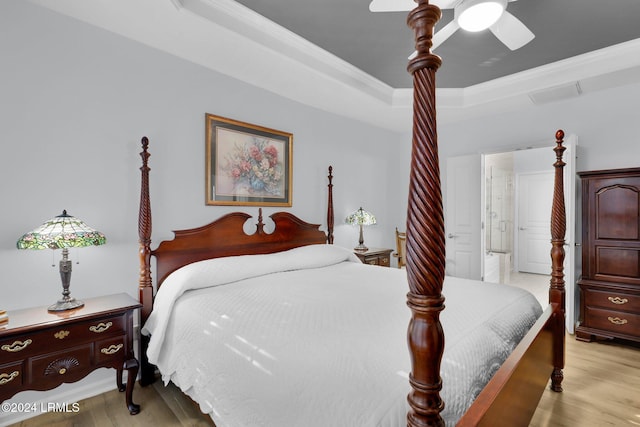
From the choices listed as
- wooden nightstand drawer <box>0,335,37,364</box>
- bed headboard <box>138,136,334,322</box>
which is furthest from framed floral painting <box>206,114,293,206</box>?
wooden nightstand drawer <box>0,335,37,364</box>

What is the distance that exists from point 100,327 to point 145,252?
56 centimetres

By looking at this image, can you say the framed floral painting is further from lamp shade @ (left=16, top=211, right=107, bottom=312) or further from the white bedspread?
lamp shade @ (left=16, top=211, right=107, bottom=312)

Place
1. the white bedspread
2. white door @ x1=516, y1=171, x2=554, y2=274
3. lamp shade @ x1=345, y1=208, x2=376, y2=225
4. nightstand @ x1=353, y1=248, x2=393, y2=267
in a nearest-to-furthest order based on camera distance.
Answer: the white bedspread < nightstand @ x1=353, y1=248, x2=393, y2=267 < lamp shade @ x1=345, y1=208, x2=376, y2=225 < white door @ x1=516, y1=171, x2=554, y2=274

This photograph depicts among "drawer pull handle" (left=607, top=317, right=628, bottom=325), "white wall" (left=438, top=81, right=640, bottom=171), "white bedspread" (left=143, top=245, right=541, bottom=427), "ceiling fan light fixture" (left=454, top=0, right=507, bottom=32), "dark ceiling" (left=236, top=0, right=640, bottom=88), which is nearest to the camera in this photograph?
"white bedspread" (left=143, top=245, right=541, bottom=427)

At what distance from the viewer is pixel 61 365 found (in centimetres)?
170

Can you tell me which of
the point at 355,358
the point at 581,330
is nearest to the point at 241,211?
the point at 355,358

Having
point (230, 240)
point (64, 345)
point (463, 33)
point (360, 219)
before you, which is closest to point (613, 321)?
point (360, 219)

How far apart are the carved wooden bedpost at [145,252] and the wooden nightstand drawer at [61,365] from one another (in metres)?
0.46

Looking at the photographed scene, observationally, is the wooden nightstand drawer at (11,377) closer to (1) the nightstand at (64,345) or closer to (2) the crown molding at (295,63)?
(1) the nightstand at (64,345)

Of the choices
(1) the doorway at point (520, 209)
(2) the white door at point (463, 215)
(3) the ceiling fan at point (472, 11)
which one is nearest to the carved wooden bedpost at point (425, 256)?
(3) the ceiling fan at point (472, 11)

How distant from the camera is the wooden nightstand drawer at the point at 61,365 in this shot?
5.32ft

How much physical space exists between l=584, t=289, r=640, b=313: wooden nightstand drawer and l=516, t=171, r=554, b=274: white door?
3.23m

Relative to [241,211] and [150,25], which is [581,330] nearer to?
[241,211]

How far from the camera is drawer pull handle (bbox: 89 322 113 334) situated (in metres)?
1.80
